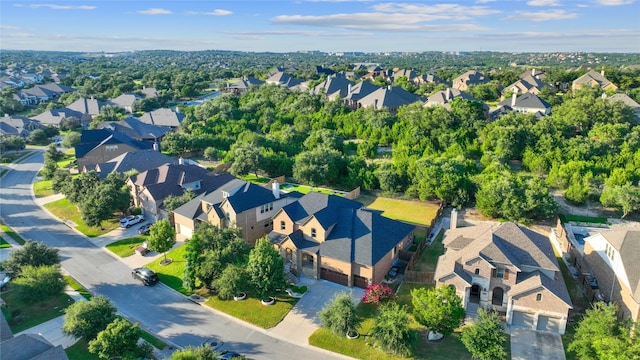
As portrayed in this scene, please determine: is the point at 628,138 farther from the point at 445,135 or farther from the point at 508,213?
the point at 508,213

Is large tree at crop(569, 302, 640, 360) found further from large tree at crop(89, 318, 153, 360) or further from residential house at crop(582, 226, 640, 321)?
large tree at crop(89, 318, 153, 360)

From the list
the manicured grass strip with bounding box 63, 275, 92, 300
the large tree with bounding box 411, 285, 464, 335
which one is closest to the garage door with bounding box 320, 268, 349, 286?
the large tree with bounding box 411, 285, 464, 335

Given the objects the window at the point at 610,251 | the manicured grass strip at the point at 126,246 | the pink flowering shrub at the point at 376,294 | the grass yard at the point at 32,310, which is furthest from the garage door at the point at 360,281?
the grass yard at the point at 32,310

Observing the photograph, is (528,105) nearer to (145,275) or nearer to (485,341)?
(485,341)

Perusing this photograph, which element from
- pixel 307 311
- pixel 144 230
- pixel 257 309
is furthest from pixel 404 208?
pixel 144 230

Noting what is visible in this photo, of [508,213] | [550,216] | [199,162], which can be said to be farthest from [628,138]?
[199,162]
